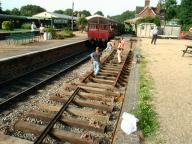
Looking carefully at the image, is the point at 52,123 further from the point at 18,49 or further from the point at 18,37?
the point at 18,37

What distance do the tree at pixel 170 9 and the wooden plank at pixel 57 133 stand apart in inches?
2643

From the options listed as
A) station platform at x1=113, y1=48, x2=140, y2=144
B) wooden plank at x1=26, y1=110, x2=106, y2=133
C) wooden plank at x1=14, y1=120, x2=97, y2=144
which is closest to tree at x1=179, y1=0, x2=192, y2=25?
station platform at x1=113, y1=48, x2=140, y2=144

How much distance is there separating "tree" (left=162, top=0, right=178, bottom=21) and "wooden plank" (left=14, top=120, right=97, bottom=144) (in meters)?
67.1

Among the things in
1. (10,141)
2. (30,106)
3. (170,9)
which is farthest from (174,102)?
(170,9)

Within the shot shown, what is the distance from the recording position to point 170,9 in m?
72.6

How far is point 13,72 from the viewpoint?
13000mm

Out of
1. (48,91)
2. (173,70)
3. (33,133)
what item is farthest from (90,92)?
(173,70)

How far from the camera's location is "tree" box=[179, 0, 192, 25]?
6175 cm

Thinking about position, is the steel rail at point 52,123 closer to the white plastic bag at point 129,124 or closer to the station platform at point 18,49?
the white plastic bag at point 129,124

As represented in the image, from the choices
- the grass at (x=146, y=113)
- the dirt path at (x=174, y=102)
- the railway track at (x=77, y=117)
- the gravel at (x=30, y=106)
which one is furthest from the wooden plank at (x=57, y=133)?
the dirt path at (x=174, y=102)

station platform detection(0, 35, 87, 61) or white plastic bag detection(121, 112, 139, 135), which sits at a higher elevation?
station platform detection(0, 35, 87, 61)

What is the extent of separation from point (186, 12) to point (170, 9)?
10942 millimetres

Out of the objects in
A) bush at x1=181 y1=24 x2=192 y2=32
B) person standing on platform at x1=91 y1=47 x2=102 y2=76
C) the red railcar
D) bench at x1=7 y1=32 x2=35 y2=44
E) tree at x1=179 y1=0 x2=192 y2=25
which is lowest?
person standing on platform at x1=91 y1=47 x2=102 y2=76

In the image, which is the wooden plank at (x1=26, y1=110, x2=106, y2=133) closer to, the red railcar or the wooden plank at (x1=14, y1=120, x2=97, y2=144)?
the wooden plank at (x1=14, y1=120, x2=97, y2=144)
